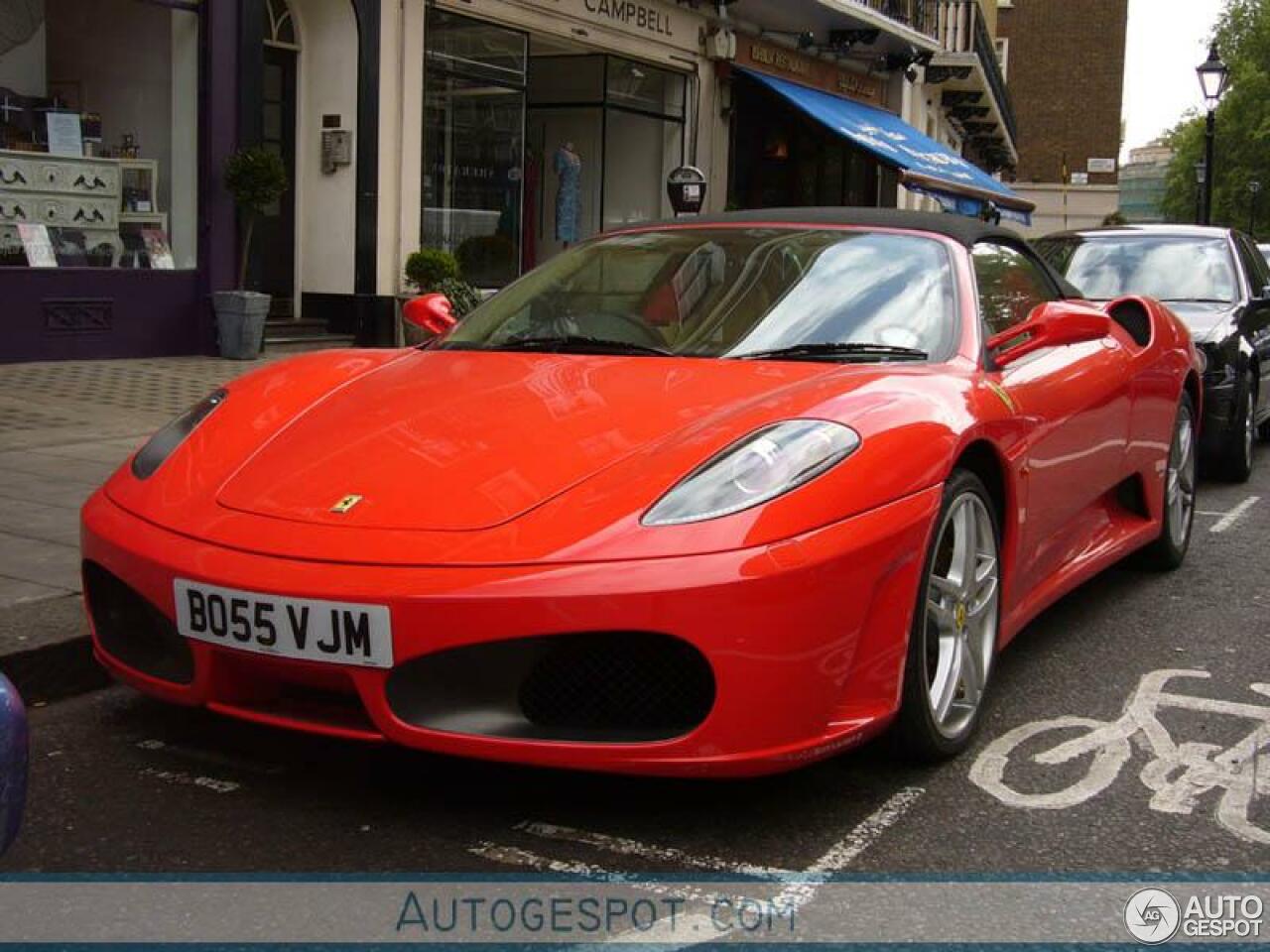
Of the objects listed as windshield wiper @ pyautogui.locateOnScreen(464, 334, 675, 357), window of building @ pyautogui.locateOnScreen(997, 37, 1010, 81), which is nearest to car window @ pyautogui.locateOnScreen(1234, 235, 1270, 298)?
windshield wiper @ pyautogui.locateOnScreen(464, 334, 675, 357)

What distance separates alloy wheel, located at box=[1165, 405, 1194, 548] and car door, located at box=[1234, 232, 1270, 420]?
8.72 feet

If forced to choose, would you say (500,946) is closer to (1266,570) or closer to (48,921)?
(48,921)

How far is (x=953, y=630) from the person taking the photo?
3436 mm

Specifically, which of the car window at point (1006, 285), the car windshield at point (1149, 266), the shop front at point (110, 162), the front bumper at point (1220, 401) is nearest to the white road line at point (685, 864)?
the car window at point (1006, 285)

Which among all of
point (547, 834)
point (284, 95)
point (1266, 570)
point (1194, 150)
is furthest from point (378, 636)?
point (1194, 150)

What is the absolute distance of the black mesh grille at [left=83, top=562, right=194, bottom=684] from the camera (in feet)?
10.4

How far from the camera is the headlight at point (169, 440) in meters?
3.62

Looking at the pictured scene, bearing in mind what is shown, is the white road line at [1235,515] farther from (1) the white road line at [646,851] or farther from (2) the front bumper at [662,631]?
(1) the white road line at [646,851]

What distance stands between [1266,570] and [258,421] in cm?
413

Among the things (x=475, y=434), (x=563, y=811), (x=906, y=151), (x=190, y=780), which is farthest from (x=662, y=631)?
(x=906, y=151)

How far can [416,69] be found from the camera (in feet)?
43.8

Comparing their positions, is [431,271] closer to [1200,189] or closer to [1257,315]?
[1257,315]

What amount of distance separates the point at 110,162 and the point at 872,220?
29.3 feet

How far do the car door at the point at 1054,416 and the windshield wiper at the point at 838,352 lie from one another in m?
0.23
